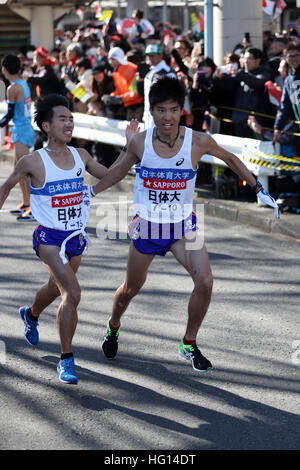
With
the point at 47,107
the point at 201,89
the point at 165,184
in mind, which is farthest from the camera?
the point at 201,89

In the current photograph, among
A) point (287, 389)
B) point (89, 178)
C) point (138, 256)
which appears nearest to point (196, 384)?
point (287, 389)

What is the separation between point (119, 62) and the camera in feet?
42.3

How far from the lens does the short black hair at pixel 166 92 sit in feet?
17.7

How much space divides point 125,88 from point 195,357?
788 cm

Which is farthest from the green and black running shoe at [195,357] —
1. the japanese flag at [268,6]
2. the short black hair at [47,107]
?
the japanese flag at [268,6]

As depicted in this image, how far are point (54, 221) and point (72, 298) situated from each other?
0.52 metres

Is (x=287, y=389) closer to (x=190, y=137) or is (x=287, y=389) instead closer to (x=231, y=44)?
(x=190, y=137)

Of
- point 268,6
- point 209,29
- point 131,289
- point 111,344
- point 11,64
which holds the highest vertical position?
point 268,6

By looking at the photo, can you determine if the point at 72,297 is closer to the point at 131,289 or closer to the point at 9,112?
the point at 131,289

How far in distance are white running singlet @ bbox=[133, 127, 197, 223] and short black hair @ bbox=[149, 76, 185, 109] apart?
10.1 inches

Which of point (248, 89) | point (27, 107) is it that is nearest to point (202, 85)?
point (248, 89)

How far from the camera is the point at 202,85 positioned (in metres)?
11.6

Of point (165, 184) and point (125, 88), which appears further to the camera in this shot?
point (125, 88)

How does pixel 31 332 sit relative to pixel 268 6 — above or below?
below
